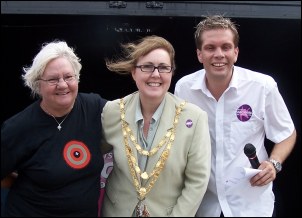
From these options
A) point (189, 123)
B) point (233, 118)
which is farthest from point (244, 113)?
point (189, 123)

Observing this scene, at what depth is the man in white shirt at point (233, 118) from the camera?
7.75 feet

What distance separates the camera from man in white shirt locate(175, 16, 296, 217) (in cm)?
236

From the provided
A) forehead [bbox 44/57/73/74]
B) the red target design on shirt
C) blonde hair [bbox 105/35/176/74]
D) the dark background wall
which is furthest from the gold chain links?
the dark background wall

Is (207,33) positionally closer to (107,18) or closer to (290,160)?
(107,18)

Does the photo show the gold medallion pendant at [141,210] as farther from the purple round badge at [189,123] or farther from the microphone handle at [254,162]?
the microphone handle at [254,162]

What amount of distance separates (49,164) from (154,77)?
0.69 m

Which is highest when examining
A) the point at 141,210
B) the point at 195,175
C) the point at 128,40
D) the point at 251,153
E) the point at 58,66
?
the point at 128,40

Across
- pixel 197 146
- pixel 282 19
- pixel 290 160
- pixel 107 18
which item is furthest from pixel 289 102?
pixel 197 146

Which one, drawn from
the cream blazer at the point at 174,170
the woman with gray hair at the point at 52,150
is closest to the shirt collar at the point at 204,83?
the cream blazer at the point at 174,170

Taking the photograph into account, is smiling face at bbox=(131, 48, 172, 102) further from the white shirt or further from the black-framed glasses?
the white shirt

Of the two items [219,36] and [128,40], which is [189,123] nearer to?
[219,36]

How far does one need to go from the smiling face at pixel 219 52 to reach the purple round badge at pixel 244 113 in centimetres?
22

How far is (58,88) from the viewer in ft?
6.77

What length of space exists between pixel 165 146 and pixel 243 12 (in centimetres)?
161
